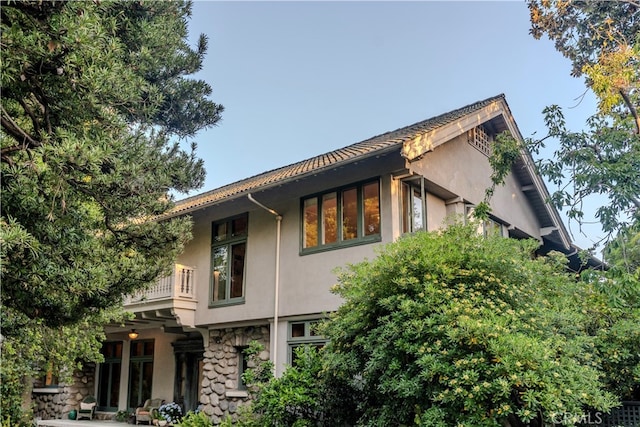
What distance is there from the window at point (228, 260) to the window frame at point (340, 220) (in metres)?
1.99

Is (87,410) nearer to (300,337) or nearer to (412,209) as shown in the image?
(300,337)

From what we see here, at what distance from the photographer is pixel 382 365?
6633 mm

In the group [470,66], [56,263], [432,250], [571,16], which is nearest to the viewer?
[56,263]

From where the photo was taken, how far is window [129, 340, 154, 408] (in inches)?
642

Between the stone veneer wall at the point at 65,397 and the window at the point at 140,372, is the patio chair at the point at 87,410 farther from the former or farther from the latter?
the window at the point at 140,372

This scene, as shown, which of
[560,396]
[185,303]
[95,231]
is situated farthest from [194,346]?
[560,396]

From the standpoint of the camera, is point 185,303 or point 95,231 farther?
point 185,303

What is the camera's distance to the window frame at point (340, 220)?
34.7ft

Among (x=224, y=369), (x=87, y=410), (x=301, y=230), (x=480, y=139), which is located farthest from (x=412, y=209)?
(x=87, y=410)

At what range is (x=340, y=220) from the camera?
36.3ft

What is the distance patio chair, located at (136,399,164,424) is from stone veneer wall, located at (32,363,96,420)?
3.79 metres

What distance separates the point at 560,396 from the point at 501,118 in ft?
31.1

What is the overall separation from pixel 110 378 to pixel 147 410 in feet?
11.4

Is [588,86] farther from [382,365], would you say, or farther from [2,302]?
[2,302]
